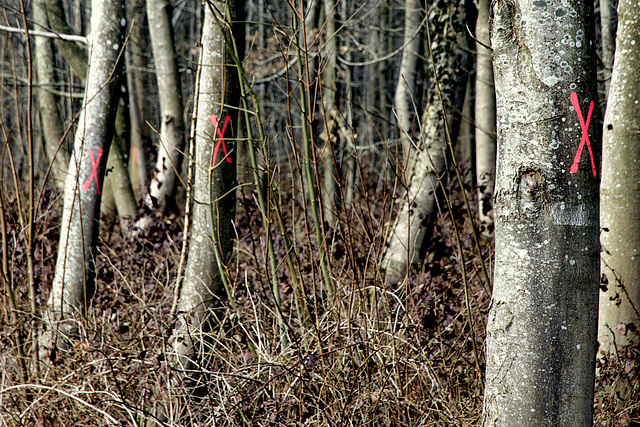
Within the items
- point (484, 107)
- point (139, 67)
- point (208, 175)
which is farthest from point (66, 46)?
point (484, 107)

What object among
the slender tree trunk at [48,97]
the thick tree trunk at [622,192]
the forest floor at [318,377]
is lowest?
the forest floor at [318,377]

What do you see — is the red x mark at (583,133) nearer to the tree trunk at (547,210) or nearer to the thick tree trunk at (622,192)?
the tree trunk at (547,210)

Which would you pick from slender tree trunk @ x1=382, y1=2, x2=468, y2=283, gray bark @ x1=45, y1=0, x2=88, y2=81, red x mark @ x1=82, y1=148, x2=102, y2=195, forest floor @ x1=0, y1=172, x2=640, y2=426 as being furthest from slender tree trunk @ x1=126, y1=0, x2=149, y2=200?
forest floor @ x1=0, y1=172, x2=640, y2=426

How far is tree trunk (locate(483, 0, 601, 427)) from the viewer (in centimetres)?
181

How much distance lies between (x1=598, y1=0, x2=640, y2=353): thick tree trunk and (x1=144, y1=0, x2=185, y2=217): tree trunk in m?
4.82

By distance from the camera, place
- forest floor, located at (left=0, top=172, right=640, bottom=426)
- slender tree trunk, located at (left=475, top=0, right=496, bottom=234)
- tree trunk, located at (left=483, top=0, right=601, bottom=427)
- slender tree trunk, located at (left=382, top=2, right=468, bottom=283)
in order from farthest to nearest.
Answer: slender tree trunk, located at (left=475, top=0, right=496, bottom=234)
slender tree trunk, located at (left=382, top=2, right=468, bottom=283)
forest floor, located at (left=0, top=172, right=640, bottom=426)
tree trunk, located at (left=483, top=0, right=601, bottom=427)

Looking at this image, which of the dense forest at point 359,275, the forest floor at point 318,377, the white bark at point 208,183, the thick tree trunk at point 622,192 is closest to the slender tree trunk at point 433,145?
the dense forest at point 359,275

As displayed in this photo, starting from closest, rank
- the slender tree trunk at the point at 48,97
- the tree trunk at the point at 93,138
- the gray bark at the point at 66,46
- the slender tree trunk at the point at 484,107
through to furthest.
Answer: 1. the tree trunk at the point at 93,138
2. the gray bark at the point at 66,46
3. the slender tree trunk at the point at 484,107
4. the slender tree trunk at the point at 48,97

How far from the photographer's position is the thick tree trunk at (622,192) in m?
3.28

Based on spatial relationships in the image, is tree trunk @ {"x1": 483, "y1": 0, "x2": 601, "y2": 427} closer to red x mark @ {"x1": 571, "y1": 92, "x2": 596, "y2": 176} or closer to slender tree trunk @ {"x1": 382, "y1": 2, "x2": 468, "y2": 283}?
red x mark @ {"x1": 571, "y1": 92, "x2": 596, "y2": 176}

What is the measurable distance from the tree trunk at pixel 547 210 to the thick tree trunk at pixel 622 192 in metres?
1.65

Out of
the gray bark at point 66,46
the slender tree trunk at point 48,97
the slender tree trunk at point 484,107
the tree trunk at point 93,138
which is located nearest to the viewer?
the tree trunk at point 93,138

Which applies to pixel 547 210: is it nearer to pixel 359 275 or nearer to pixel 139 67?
pixel 359 275

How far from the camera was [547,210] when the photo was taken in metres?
1.82
